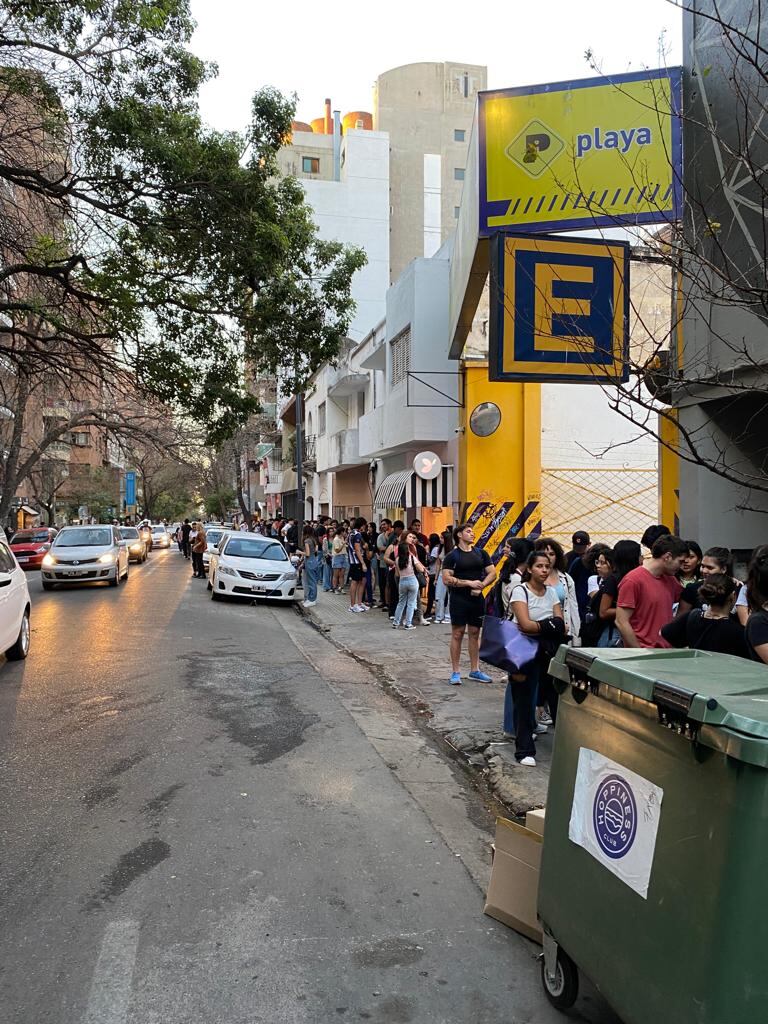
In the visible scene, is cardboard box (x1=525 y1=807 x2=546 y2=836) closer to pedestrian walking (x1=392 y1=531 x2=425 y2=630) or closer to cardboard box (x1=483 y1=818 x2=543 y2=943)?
cardboard box (x1=483 y1=818 x2=543 y2=943)

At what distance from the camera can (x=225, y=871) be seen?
4062 millimetres

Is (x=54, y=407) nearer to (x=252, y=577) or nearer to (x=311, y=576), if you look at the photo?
(x=252, y=577)

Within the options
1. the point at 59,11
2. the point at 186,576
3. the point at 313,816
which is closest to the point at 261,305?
the point at 59,11

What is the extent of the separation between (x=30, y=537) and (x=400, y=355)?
18.8m

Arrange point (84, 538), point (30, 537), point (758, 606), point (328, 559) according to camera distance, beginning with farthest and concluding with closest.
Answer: point (30, 537), point (328, 559), point (84, 538), point (758, 606)

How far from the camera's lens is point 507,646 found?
5.80m

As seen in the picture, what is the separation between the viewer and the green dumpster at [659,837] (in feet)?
6.80

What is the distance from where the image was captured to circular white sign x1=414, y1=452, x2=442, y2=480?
16078 millimetres

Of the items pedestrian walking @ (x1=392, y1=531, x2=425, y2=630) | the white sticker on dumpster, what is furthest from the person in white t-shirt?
pedestrian walking @ (x1=392, y1=531, x2=425, y2=630)

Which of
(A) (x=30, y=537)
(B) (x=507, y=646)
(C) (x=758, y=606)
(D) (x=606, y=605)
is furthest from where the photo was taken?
(A) (x=30, y=537)

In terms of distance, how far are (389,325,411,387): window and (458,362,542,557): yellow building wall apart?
114 inches

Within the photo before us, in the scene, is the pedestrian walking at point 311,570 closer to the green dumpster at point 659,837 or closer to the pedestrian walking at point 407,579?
the pedestrian walking at point 407,579

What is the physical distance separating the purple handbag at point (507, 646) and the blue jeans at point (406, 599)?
7.16m

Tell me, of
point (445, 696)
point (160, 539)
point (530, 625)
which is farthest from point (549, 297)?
point (160, 539)
